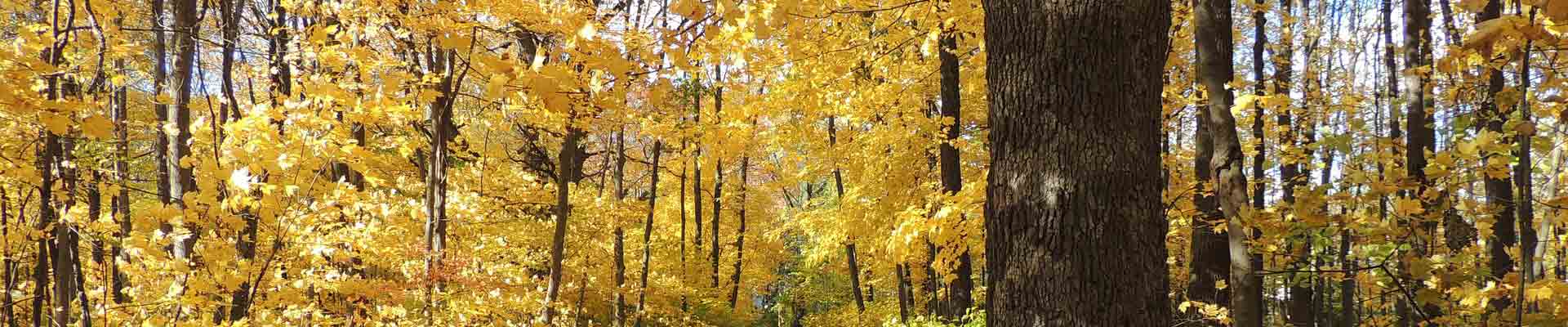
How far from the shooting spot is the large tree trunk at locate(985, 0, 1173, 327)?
1.69m

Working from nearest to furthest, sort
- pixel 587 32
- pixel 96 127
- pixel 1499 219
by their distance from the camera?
pixel 587 32
pixel 96 127
pixel 1499 219

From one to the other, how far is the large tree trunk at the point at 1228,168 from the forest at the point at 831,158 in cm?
2

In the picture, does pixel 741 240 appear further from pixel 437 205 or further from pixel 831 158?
pixel 437 205

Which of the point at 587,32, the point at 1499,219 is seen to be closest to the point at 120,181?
the point at 587,32

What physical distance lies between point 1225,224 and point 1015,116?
2968 millimetres

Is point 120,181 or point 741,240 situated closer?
point 120,181

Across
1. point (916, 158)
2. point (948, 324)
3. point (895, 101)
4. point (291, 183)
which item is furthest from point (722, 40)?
point (916, 158)

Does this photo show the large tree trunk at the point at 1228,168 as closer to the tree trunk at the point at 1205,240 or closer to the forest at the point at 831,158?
the forest at the point at 831,158

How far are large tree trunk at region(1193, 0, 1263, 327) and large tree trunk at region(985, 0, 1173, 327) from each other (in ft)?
6.90

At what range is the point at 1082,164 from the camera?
5.57 ft

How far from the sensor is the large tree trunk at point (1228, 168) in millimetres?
3578

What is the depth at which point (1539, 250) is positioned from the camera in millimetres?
5180

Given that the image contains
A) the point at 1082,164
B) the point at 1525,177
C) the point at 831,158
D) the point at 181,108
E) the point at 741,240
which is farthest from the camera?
the point at 741,240

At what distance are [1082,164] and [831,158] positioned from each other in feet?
33.2
